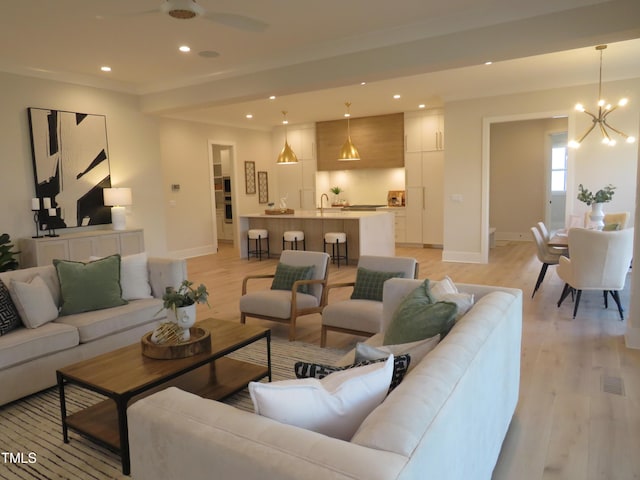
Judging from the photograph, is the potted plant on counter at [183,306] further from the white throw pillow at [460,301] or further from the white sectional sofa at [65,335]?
the white throw pillow at [460,301]

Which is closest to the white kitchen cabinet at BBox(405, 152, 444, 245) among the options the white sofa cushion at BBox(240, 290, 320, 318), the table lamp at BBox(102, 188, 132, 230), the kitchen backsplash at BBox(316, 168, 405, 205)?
the kitchen backsplash at BBox(316, 168, 405, 205)

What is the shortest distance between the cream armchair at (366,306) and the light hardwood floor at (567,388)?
0.42 m

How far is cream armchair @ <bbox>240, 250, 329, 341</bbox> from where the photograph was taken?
395cm

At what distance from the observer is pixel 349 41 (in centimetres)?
486

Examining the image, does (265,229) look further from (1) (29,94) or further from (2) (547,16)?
(2) (547,16)

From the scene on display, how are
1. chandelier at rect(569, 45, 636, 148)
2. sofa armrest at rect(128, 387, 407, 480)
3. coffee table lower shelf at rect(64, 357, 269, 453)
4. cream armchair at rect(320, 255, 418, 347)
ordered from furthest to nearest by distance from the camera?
chandelier at rect(569, 45, 636, 148) < cream armchair at rect(320, 255, 418, 347) < coffee table lower shelf at rect(64, 357, 269, 453) < sofa armrest at rect(128, 387, 407, 480)

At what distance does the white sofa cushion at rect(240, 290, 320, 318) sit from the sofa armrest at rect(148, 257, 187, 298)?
→ 63 centimetres

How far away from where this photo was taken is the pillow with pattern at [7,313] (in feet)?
9.96

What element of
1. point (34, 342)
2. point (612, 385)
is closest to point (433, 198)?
point (612, 385)

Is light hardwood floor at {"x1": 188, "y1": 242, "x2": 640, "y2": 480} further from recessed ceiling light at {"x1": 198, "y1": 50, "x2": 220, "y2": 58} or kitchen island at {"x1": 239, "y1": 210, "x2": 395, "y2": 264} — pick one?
recessed ceiling light at {"x1": 198, "y1": 50, "x2": 220, "y2": 58}

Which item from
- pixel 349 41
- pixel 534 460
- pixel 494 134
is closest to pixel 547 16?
pixel 349 41

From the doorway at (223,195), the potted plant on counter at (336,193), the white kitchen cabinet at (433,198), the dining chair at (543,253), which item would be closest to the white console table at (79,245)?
the doorway at (223,195)

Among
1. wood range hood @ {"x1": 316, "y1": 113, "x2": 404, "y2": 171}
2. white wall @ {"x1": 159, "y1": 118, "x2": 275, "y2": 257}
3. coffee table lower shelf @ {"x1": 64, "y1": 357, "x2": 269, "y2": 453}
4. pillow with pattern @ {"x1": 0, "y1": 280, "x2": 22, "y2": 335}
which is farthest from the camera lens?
wood range hood @ {"x1": 316, "y1": 113, "x2": 404, "y2": 171}

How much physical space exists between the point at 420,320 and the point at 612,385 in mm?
1950
